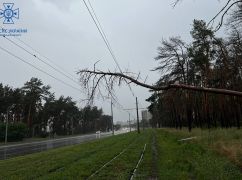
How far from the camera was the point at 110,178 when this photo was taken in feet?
43.7

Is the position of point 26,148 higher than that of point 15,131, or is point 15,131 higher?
point 15,131

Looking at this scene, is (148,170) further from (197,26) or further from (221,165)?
(197,26)

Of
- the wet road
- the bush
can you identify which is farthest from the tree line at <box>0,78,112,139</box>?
the wet road

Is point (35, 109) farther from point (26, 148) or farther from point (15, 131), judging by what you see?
point (26, 148)

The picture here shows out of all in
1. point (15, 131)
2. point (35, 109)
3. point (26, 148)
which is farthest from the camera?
point (35, 109)

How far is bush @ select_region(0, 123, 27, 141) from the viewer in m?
77.8

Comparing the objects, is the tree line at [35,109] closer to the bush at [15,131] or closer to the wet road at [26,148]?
the bush at [15,131]

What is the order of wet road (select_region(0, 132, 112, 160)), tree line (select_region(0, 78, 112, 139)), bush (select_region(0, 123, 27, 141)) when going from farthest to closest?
tree line (select_region(0, 78, 112, 139))
bush (select_region(0, 123, 27, 141))
wet road (select_region(0, 132, 112, 160))

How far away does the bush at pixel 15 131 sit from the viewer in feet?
255

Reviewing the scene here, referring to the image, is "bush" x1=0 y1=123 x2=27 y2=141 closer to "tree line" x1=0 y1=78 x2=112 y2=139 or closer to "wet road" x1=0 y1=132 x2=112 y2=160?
"tree line" x1=0 y1=78 x2=112 y2=139

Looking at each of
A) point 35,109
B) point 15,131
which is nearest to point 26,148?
point 15,131

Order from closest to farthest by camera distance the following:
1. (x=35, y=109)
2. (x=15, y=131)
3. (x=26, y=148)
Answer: (x=26, y=148) < (x=15, y=131) < (x=35, y=109)

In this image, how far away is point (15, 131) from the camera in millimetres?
79562

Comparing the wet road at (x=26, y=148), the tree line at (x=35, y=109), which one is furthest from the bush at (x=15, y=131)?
the wet road at (x=26, y=148)
